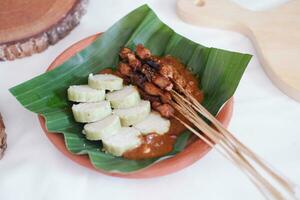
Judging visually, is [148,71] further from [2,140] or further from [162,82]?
[2,140]

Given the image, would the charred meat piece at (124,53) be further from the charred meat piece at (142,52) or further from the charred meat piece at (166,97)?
the charred meat piece at (166,97)

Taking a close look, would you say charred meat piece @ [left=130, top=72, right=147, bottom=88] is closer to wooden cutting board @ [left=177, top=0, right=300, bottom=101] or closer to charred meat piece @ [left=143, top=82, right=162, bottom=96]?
charred meat piece @ [left=143, top=82, right=162, bottom=96]

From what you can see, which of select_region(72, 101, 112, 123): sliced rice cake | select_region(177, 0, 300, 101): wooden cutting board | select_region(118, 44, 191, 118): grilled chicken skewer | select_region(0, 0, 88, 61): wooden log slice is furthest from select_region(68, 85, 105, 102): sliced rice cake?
select_region(177, 0, 300, 101): wooden cutting board

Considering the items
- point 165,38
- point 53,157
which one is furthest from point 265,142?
point 53,157

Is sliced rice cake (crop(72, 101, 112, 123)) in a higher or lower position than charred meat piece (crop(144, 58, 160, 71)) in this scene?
lower

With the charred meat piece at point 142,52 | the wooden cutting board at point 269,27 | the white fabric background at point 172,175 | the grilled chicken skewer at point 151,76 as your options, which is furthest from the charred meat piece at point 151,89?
the wooden cutting board at point 269,27

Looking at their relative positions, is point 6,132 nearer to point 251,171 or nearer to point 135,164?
point 135,164

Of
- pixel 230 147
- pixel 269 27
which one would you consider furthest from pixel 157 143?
pixel 269 27
